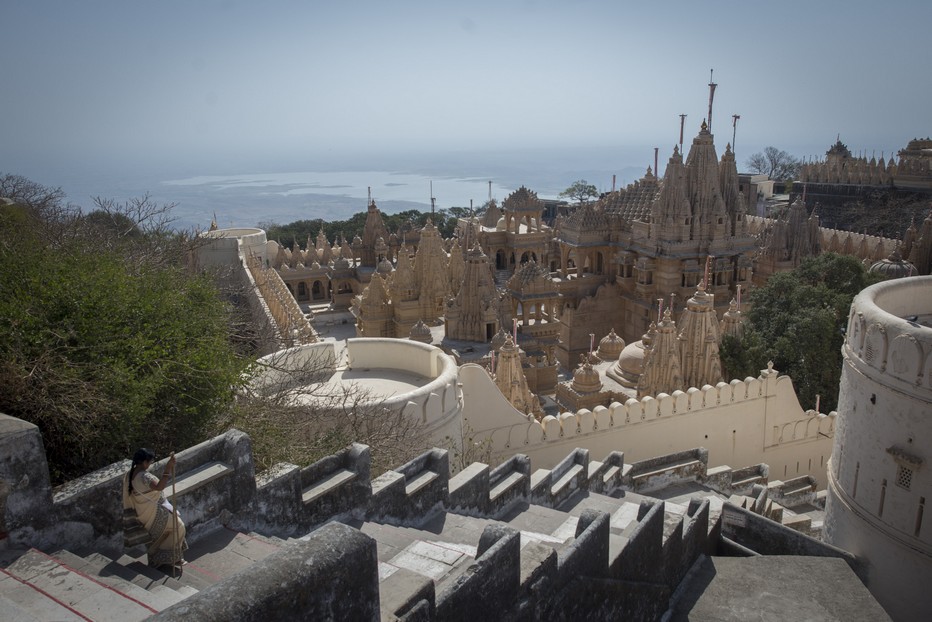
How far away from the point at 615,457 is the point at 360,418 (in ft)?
19.4

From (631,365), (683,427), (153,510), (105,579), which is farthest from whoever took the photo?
(631,365)

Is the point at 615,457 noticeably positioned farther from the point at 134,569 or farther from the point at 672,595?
the point at 134,569

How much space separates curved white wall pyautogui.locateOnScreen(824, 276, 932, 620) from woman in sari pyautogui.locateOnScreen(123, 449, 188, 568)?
9346mm

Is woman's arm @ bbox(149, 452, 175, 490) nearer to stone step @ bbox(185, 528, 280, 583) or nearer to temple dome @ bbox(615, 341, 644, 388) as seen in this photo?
stone step @ bbox(185, 528, 280, 583)

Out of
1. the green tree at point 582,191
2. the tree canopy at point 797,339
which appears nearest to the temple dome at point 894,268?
the tree canopy at point 797,339

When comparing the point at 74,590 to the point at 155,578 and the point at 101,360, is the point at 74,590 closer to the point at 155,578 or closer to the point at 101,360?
the point at 155,578

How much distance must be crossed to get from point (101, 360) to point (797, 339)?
22.9m

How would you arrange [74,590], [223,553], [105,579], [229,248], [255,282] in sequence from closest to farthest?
[74,590] < [105,579] < [223,553] < [255,282] < [229,248]

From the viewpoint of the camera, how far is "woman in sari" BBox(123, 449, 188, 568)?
5.86 meters

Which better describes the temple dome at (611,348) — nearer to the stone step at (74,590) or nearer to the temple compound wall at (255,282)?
the temple compound wall at (255,282)

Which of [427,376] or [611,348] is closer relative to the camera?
[427,376]

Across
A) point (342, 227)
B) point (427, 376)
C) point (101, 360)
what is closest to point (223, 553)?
point (101, 360)

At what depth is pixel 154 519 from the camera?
19.3 ft

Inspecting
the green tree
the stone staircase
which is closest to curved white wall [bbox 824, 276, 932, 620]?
the stone staircase
